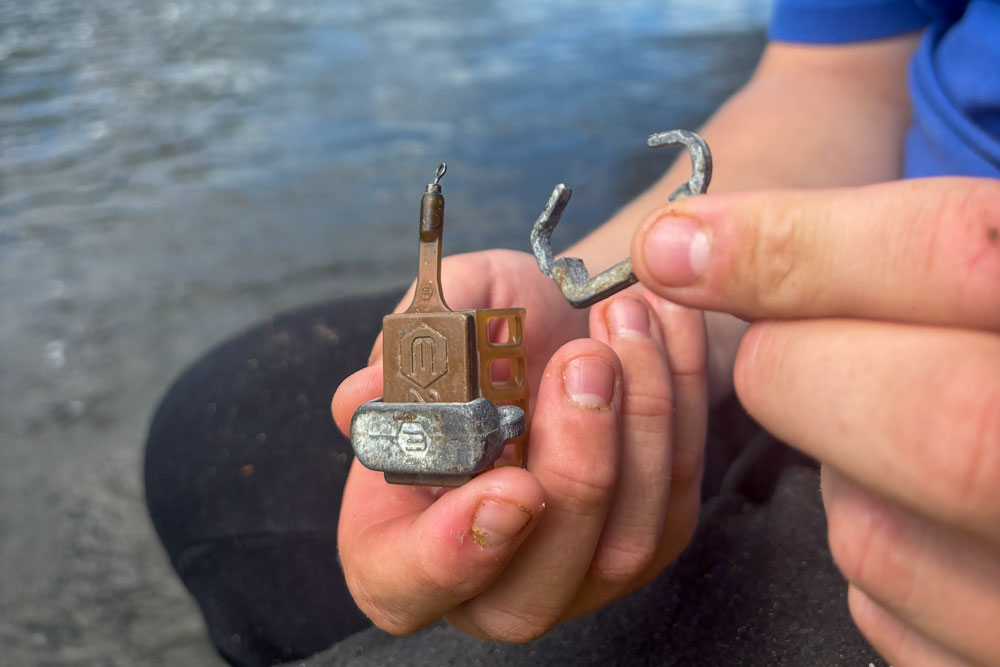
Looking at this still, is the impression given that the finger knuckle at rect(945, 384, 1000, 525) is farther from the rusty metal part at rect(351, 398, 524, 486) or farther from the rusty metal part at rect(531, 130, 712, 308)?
the rusty metal part at rect(351, 398, 524, 486)

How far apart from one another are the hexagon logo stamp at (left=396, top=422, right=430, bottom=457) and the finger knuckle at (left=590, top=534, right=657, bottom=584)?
391mm

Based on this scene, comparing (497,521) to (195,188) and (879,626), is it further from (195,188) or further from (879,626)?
(195,188)

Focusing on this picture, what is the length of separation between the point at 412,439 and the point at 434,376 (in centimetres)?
8

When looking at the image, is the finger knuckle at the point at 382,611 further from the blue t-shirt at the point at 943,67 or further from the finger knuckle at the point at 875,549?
the blue t-shirt at the point at 943,67

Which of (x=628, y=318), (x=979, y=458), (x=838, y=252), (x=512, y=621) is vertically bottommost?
(x=512, y=621)

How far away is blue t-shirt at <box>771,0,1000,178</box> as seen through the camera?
50.0 inches

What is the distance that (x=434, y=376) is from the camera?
2.72 ft

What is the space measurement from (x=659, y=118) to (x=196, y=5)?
389 cm

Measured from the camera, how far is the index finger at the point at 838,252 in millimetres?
571

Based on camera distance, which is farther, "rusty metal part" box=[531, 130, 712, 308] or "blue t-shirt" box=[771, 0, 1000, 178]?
"blue t-shirt" box=[771, 0, 1000, 178]

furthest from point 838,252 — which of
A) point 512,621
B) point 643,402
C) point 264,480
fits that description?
point 264,480

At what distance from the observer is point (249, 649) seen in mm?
1312

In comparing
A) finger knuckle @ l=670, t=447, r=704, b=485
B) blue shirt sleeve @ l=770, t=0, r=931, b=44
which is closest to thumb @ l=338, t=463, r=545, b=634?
finger knuckle @ l=670, t=447, r=704, b=485

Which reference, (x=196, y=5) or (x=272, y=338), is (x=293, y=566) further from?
(x=196, y=5)
